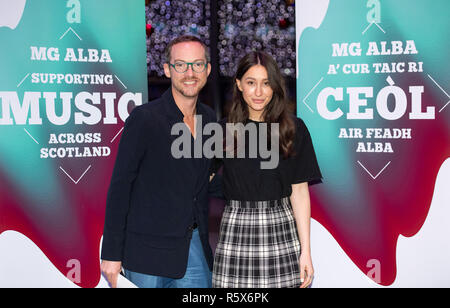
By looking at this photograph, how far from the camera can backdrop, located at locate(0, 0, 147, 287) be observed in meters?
2.92

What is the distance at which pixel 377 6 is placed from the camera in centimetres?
292

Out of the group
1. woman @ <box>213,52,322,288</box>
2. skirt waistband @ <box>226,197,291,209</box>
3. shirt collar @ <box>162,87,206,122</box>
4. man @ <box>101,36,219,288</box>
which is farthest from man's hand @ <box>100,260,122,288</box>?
shirt collar @ <box>162,87,206,122</box>

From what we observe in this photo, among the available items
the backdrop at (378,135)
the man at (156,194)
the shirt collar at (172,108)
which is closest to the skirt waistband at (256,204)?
the man at (156,194)

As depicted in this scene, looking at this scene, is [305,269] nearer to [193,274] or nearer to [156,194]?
[193,274]

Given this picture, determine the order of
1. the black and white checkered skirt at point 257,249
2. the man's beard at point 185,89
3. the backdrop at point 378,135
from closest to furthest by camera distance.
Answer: the black and white checkered skirt at point 257,249
the man's beard at point 185,89
the backdrop at point 378,135

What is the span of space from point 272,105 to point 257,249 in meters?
0.75

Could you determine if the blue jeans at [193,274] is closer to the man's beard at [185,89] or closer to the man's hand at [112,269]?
the man's hand at [112,269]

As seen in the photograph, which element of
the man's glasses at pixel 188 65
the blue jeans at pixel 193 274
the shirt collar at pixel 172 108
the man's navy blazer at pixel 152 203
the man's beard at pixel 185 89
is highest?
the man's glasses at pixel 188 65

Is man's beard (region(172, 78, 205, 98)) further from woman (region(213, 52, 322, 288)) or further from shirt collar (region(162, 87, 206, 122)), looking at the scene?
woman (region(213, 52, 322, 288))

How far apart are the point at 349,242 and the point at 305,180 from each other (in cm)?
111

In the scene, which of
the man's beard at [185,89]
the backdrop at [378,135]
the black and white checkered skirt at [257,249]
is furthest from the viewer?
the backdrop at [378,135]

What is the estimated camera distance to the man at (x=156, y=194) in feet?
7.07
